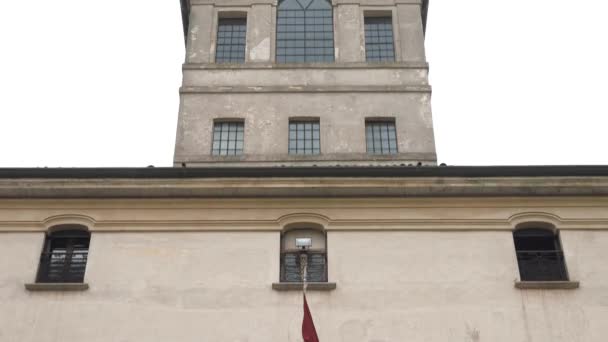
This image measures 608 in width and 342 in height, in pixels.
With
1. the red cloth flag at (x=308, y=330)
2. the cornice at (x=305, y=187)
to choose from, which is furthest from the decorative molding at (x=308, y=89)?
the red cloth flag at (x=308, y=330)

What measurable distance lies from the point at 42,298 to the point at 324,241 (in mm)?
6897

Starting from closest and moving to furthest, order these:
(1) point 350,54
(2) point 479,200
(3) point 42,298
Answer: (3) point 42,298 → (2) point 479,200 → (1) point 350,54

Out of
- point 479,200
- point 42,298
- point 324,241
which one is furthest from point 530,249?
point 42,298

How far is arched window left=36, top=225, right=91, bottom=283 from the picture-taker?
71.2ft

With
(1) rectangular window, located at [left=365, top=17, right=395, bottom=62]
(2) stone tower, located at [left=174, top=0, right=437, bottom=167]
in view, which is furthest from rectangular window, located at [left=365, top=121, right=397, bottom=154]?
(1) rectangular window, located at [left=365, top=17, right=395, bottom=62]

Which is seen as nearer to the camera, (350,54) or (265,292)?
(265,292)

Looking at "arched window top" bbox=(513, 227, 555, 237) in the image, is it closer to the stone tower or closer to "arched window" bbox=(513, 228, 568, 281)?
"arched window" bbox=(513, 228, 568, 281)

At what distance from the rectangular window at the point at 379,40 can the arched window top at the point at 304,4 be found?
165cm

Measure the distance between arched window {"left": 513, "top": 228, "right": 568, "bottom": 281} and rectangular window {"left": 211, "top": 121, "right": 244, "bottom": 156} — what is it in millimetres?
10086

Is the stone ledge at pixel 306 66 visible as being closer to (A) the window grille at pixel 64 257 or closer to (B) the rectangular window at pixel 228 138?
(B) the rectangular window at pixel 228 138

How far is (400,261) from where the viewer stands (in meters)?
21.6

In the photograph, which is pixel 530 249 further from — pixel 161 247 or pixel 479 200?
pixel 161 247

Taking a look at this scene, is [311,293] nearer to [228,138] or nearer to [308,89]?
[228,138]

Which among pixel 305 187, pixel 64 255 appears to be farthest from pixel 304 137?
pixel 64 255
